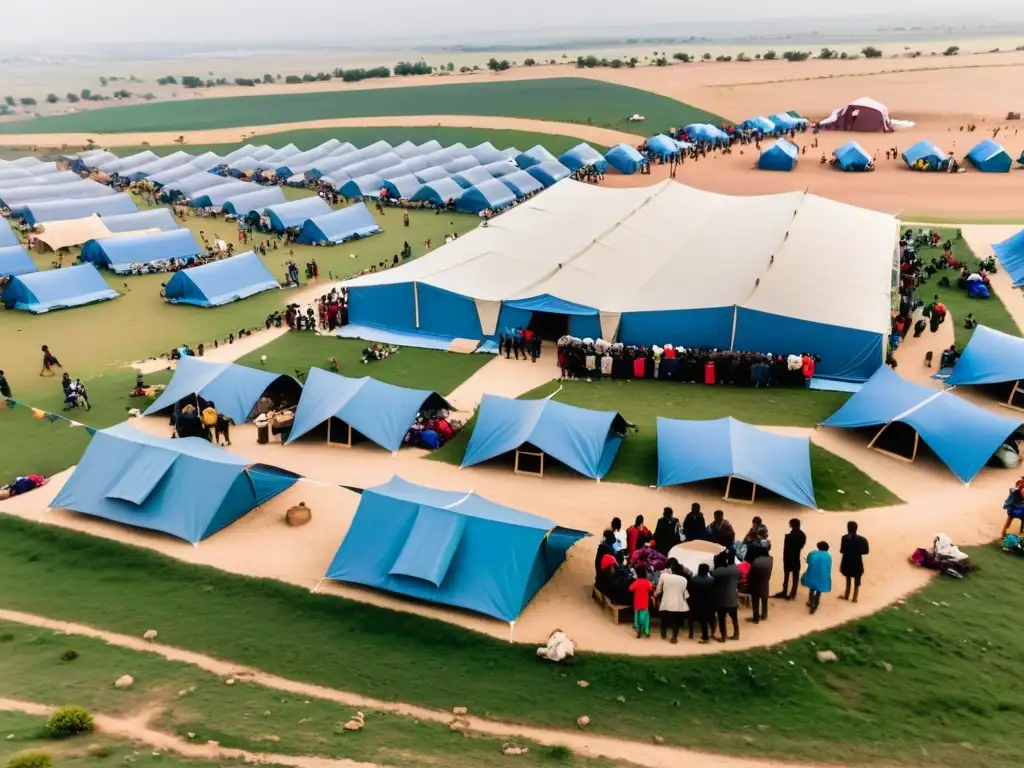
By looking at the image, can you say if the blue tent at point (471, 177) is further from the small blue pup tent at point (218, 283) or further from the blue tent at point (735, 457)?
the blue tent at point (735, 457)

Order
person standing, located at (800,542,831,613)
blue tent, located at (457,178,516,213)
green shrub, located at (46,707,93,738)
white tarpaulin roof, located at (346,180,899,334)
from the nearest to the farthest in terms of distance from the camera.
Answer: green shrub, located at (46,707,93,738) < person standing, located at (800,542,831,613) < white tarpaulin roof, located at (346,180,899,334) < blue tent, located at (457,178,516,213)

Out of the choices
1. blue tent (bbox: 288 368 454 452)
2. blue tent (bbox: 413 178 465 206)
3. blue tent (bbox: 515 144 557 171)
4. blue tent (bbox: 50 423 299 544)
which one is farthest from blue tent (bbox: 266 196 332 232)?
blue tent (bbox: 50 423 299 544)

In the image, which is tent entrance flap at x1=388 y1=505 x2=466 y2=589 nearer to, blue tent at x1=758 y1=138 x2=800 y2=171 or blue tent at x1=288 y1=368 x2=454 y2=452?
blue tent at x1=288 y1=368 x2=454 y2=452

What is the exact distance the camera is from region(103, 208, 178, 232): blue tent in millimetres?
40344

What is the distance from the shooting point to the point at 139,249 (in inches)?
1443

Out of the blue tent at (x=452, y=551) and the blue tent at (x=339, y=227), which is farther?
the blue tent at (x=339, y=227)

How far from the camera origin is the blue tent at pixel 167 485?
15539mm

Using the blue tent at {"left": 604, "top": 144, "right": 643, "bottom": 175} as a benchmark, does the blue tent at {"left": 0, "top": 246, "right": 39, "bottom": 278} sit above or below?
below

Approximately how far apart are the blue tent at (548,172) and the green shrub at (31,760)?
4656 centimetres

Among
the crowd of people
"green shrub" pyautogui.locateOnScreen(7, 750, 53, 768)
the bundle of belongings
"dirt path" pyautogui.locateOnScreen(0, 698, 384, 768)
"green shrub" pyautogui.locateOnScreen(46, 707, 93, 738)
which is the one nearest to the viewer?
"green shrub" pyautogui.locateOnScreen(7, 750, 53, 768)

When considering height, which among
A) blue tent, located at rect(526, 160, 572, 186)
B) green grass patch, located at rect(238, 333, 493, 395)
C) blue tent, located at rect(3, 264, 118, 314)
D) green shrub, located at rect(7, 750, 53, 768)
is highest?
blue tent, located at rect(526, 160, 572, 186)

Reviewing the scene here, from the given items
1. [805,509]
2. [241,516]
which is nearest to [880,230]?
[805,509]

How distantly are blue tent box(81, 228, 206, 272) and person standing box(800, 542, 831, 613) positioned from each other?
33.5 meters

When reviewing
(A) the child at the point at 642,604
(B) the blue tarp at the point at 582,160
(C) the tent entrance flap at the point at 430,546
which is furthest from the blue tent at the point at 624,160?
(A) the child at the point at 642,604
